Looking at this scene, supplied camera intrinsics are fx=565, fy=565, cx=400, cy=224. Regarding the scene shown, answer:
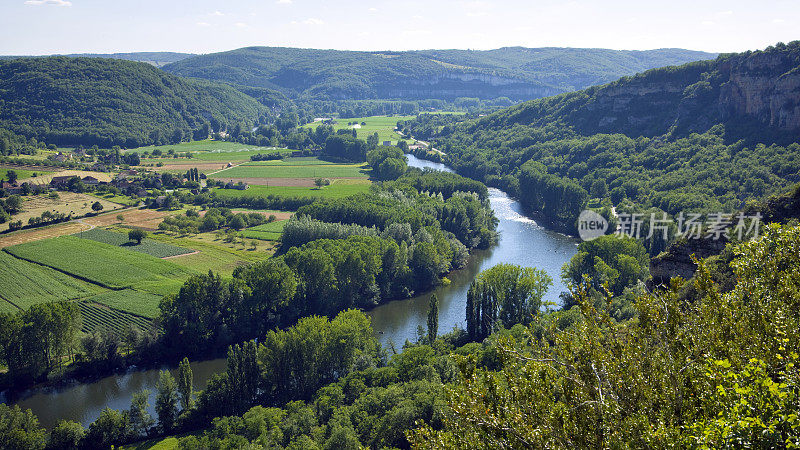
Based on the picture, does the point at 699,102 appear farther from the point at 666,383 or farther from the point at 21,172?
the point at 21,172

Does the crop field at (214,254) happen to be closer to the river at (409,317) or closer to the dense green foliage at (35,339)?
the river at (409,317)

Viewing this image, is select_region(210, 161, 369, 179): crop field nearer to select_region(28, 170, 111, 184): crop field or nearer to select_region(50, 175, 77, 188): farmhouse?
select_region(28, 170, 111, 184): crop field

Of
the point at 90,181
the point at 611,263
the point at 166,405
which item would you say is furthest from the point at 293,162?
the point at 166,405

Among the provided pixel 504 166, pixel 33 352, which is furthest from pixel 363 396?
pixel 504 166

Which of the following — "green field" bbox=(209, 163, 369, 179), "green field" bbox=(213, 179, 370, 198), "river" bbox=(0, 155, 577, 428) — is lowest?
"river" bbox=(0, 155, 577, 428)

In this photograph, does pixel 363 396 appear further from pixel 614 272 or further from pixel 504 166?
pixel 504 166

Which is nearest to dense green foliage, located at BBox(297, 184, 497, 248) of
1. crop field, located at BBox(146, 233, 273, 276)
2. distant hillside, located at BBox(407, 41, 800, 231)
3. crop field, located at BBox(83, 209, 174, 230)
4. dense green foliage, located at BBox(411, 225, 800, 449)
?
crop field, located at BBox(146, 233, 273, 276)

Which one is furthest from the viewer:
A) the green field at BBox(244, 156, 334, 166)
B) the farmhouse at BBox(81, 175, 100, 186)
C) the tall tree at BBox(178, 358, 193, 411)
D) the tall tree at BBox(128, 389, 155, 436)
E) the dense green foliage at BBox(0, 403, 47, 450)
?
the green field at BBox(244, 156, 334, 166)
